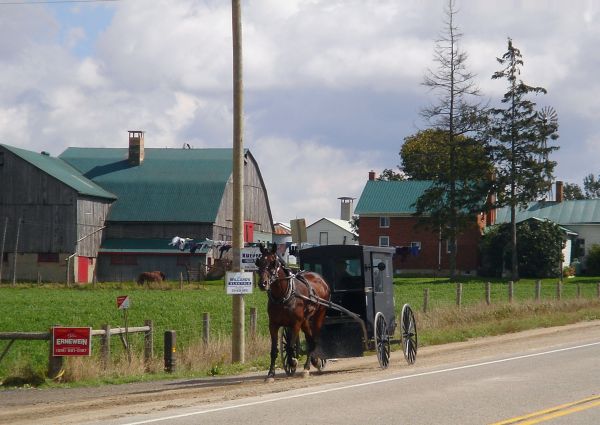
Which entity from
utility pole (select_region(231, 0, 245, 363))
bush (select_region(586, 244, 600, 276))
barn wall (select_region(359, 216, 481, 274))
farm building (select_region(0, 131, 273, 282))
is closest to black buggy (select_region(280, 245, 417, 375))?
utility pole (select_region(231, 0, 245, 363))

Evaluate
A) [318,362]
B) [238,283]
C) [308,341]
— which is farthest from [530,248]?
[308,341]

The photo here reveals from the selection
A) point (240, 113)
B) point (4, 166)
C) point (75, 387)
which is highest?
point (4, 166)

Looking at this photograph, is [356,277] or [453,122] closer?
[356,277]

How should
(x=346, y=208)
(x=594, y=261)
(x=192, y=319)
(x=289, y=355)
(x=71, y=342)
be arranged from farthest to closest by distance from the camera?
(x=346, y=208) → (x=594, y=261) → (x=192, y=319) → (x=71, y=342) → (x=289, y=355)

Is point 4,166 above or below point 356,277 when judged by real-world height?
above

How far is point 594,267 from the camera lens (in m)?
84.6

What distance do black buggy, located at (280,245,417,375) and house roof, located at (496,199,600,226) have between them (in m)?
72.8

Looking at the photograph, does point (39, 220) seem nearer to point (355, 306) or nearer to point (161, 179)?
point (161, 179)

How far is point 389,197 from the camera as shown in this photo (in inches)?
3533

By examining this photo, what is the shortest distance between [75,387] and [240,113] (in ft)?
22.5

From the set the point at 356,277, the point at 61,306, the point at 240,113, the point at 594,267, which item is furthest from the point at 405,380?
the point at 594,267

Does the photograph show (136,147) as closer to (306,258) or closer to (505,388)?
(306,258)

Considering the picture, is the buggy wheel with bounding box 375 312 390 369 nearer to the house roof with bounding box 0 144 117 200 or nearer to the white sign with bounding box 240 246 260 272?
the white sign with bounding box 240 246 260 272

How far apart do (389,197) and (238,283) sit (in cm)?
6965
